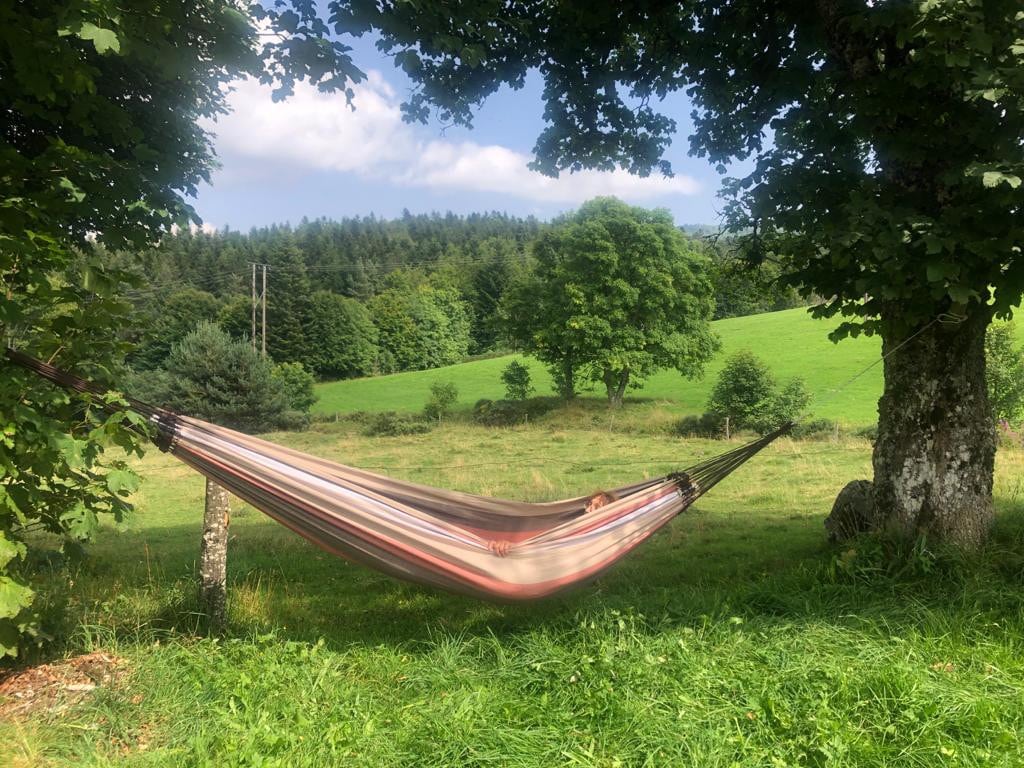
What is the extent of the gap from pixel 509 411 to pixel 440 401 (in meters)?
3.47

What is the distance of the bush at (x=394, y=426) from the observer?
25.7 metres

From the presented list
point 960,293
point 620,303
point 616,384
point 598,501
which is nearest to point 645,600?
point 598,501

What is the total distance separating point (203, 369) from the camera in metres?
25.6

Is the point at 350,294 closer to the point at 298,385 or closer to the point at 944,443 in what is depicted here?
the point at 298,385

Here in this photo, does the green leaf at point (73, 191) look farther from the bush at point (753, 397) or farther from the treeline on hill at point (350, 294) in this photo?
the treeline on hill at point (350, 294)

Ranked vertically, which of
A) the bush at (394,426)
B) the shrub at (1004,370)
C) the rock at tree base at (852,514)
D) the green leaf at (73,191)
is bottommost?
the bush at (394,426)

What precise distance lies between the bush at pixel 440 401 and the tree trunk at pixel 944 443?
25027 millimetres

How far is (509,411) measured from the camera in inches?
1086

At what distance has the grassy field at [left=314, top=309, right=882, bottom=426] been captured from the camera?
2452 cm

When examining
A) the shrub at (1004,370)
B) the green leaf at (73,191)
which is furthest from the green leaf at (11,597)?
the shrub at (1004,370)

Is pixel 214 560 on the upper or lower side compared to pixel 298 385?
upper

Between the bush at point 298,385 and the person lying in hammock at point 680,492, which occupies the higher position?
the person lying in hammock at point 680,492

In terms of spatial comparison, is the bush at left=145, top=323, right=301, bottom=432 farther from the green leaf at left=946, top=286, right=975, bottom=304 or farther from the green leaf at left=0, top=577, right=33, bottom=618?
the green leaf at left=946, top=286, right=975, bottom=304

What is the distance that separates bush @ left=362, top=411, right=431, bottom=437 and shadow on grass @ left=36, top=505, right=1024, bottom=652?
20696mm
